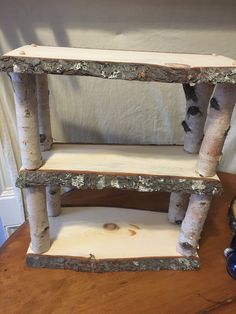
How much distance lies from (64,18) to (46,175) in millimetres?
328

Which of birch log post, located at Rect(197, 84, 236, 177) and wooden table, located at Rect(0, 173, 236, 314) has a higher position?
birch log post, located at Rect(197, 84, 236, 177)

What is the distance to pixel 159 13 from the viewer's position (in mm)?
624

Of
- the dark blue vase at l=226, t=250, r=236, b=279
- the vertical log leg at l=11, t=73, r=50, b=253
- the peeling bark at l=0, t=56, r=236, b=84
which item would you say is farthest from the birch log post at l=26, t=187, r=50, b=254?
the dark blue vase at l=226, t=250, r=236, b=279

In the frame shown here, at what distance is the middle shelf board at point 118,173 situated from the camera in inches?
19.0

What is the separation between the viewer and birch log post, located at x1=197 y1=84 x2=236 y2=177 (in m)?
0.44

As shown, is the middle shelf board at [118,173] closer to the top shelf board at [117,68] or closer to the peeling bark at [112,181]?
the peeling bark at [112,181]

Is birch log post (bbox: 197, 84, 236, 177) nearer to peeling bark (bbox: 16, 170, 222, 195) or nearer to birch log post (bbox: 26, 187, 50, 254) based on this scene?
peeling bark (bbox: 16, 170, 222, 195)

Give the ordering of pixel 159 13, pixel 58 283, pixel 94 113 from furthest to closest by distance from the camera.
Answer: pixel 94 113 → pixel 159 13 → pixel 58 283

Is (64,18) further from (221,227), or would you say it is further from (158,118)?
(221,227)

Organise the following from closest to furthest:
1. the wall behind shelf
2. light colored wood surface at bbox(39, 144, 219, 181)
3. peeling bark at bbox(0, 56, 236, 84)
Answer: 1. peeling bark at bbox(0, 56, 236, 84)
2. light colored wood surface at bbox(39, 144, 219, 181)
3. the wall behind shelf

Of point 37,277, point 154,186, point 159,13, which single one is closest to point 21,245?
point 37,277

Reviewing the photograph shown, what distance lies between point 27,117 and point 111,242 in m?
0.28

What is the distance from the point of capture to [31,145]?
47cm

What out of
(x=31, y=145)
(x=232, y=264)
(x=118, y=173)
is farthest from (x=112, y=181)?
(x=232, y=264)
